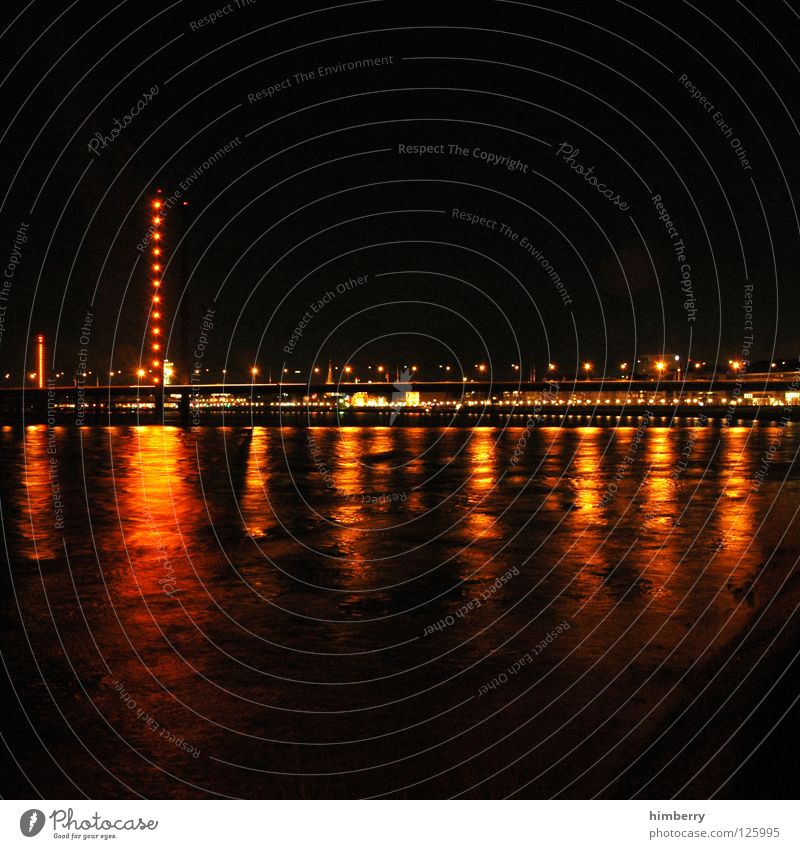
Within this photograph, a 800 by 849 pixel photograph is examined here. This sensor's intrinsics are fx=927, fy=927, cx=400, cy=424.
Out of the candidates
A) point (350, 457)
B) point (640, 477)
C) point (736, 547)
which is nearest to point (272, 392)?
point (350, 457)

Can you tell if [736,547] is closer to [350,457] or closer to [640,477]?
[640,477]

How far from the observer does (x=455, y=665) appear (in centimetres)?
779

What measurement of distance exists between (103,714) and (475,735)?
2.64 m

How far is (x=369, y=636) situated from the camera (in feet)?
28.8
